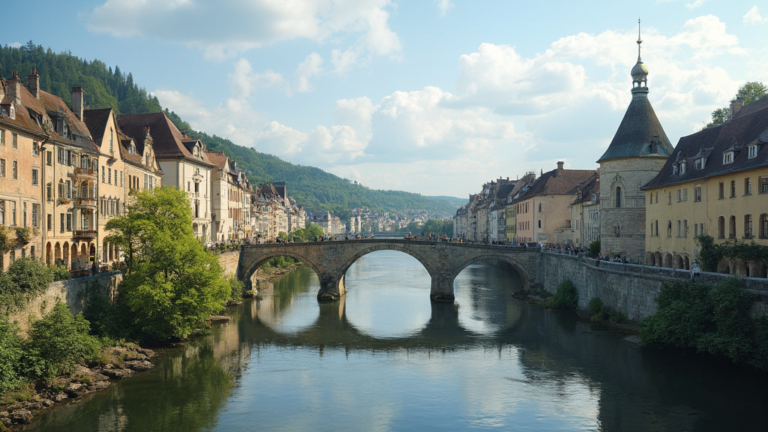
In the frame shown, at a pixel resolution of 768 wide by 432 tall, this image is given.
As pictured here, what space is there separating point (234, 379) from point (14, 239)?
13006 millimetres

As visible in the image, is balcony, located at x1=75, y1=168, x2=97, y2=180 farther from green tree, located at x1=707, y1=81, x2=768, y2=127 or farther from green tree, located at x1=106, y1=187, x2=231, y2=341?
green tree, located at x1=707, y1=81, x2=768, y2=127

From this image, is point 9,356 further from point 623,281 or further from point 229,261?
point 623,281

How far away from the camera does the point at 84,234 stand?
3812cm

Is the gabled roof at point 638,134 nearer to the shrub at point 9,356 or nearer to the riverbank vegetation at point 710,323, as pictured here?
the riverbank vegetation at point 710,323

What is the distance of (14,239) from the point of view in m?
30.5

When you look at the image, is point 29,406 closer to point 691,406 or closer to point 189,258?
point 189,258

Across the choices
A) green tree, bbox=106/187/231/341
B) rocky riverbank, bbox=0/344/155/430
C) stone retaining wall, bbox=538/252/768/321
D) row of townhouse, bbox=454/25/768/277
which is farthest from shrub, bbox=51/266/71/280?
row of townhouse, bbox=454/25/768/277

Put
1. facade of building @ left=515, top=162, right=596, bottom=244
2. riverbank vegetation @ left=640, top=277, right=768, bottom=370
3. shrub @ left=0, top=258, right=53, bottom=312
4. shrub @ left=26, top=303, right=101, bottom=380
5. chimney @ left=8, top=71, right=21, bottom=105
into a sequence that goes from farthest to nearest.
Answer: facade of building @ left=515, top=162, right=596, bottom=244 → chimney @ left=8, top=71, right=21, bottom=105 → riverbank vegetation @ left=640, top=277, right=768, bottom=370 → shrub @ left=0, top=258, right=53, bottom=312 → shrub @ left=26, top=303, right=101, bottom=380

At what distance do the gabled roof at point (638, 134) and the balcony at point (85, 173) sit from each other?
1510 inches

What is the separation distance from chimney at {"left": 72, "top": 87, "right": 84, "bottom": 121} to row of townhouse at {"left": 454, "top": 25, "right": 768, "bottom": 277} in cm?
3964

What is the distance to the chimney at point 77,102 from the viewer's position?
4103 centimetres

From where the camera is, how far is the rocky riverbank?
23.5 meters

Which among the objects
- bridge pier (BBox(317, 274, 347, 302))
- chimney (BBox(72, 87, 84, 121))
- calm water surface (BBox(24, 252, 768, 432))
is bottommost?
calm water surface (BBox(24, 252, 768, 432))

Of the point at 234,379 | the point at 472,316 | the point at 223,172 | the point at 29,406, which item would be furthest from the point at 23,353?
the point at 223,172
